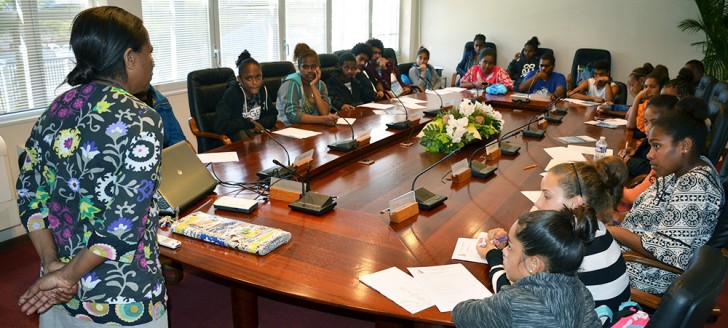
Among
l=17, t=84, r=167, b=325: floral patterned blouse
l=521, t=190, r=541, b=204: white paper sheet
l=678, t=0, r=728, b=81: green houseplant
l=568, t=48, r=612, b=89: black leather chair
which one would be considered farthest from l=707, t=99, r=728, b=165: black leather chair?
l=568, t=48, r=612, b=89: black leather chair

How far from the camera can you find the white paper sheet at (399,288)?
4.83ft

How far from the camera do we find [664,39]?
6832 mm

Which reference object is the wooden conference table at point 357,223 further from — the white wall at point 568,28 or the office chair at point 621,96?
the white wall at point 568,28

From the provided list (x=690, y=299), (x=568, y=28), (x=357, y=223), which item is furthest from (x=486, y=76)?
(x=690, y=299)

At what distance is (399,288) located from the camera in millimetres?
1538

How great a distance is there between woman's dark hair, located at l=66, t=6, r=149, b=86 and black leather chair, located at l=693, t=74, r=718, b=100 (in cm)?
408

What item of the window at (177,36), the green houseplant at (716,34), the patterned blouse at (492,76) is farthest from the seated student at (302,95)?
the green houseplant at (716,34)

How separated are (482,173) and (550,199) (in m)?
0.87

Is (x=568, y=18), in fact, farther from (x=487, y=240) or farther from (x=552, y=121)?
(x=487, y=240)

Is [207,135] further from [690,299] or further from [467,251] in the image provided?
[690,299]

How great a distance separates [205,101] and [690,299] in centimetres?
320

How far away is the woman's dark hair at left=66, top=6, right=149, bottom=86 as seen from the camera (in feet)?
3.81

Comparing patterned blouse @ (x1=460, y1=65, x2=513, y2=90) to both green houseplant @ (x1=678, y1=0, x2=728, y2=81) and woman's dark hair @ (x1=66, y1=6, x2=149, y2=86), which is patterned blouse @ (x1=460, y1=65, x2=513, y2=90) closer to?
green houseplant @ (x1=678, y1=0, x2=728, y2=81)

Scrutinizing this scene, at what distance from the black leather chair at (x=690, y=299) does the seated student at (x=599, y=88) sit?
4200mm
